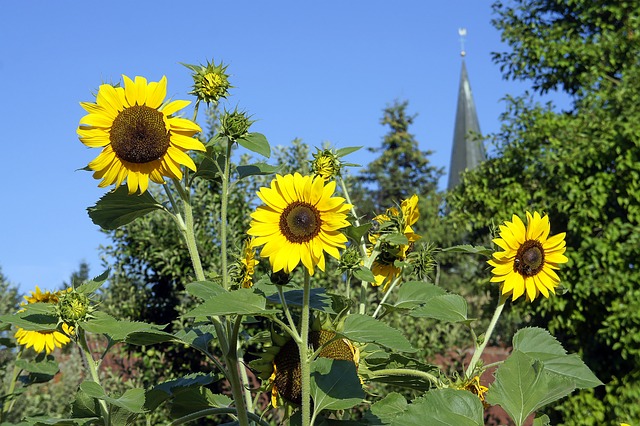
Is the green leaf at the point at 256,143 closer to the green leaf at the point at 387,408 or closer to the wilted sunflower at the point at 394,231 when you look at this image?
the wilted sunflower at the point at 394,231

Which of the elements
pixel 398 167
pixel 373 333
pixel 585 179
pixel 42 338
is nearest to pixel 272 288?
pixel 373 333

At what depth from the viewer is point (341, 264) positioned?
165 cm

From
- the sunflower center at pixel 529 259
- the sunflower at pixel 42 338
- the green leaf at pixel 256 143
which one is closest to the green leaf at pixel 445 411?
the green leaf at pixel 256 143

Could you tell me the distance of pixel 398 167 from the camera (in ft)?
98.8

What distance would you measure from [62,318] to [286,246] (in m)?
0.50

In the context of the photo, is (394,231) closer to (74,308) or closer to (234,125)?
(234,125)

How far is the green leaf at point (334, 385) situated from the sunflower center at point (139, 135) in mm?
489

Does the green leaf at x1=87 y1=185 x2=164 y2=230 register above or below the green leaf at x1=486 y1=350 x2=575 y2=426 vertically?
above

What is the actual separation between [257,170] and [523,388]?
0.77 meters

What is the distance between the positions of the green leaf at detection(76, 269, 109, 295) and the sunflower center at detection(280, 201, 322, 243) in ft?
1.62

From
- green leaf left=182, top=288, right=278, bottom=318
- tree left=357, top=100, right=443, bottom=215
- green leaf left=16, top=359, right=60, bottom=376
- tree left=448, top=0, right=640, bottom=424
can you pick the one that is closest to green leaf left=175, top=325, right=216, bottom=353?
green leaf left=182, top=288, right=278, bottom=318

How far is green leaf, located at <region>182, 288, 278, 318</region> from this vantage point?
1.21 metres

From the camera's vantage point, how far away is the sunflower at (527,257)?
1855 millimetres

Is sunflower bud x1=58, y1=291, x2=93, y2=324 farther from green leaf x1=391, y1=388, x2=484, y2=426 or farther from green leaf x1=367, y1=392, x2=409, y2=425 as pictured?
green leaf x1=391, y1=388, x2=484, y2=426
